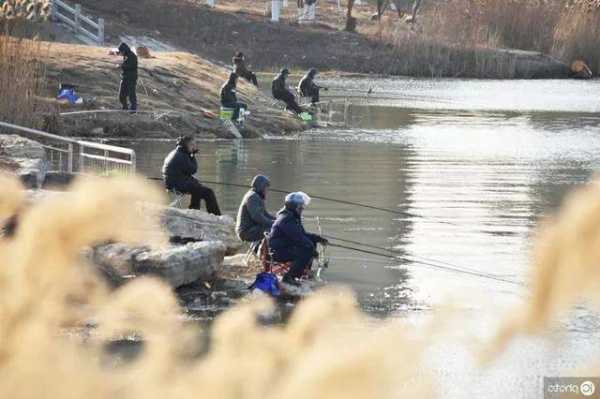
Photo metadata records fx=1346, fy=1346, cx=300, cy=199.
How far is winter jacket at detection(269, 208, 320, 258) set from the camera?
47.4ft

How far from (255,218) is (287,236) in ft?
3.89

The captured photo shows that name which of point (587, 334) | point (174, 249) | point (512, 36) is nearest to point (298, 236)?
point (174, 249)

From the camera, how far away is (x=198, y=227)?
16.0 meters

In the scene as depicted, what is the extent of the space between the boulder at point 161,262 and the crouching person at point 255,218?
3.62 ft

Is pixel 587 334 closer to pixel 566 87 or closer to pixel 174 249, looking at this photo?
pixel 174 249

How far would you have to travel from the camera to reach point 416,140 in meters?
33.5

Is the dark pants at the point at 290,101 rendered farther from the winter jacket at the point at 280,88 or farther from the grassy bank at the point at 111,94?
the grassy bank at the point at 111,94

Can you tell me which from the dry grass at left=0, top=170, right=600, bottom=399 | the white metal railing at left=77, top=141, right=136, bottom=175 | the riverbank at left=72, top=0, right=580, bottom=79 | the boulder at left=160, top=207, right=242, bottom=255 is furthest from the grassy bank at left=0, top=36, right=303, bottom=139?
the dry grass at left=0, top=170, right=600, bottom=399

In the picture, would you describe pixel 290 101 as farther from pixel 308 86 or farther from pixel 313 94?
pixel 313 94

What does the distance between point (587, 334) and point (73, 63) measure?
24.3m

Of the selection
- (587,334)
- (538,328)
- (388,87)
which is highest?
(538,328)

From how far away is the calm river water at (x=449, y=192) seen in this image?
11336 millimetres

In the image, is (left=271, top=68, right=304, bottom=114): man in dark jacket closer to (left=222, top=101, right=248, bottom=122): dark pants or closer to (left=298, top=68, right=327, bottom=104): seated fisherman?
(left=298, top=68, right=327, bottom=104): seated fisherman

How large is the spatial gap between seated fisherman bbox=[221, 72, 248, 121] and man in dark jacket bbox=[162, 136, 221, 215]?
13889 mm
